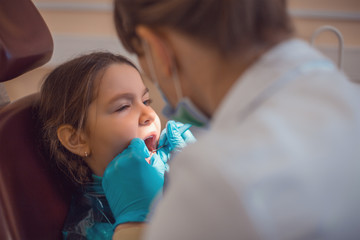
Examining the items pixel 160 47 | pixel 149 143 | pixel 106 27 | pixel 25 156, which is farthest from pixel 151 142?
pixel 106 27

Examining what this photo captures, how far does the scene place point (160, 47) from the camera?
67cm

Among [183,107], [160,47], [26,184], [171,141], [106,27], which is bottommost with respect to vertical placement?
[171,141]

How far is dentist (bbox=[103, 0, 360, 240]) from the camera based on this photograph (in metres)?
0.48

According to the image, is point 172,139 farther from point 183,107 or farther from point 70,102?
point 183,107

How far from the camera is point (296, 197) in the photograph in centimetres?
49

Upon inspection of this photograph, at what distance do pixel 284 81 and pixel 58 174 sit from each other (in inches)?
34.9

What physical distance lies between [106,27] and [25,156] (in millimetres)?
1249

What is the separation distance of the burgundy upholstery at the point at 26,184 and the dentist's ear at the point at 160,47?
59 centimetres

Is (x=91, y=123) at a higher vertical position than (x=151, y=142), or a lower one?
higher

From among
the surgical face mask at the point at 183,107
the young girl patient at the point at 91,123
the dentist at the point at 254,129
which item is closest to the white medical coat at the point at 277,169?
the dentist at the point at 254,129

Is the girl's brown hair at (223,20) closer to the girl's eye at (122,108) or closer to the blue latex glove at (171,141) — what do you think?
the girl's eye at (122,108)

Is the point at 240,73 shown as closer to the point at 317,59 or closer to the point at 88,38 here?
the point at 317,59

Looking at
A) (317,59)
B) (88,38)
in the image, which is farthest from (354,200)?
(88,38)

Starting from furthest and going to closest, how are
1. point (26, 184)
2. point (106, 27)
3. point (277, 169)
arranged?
point (106, 27) < point (26, 184) < point (277, 169)
